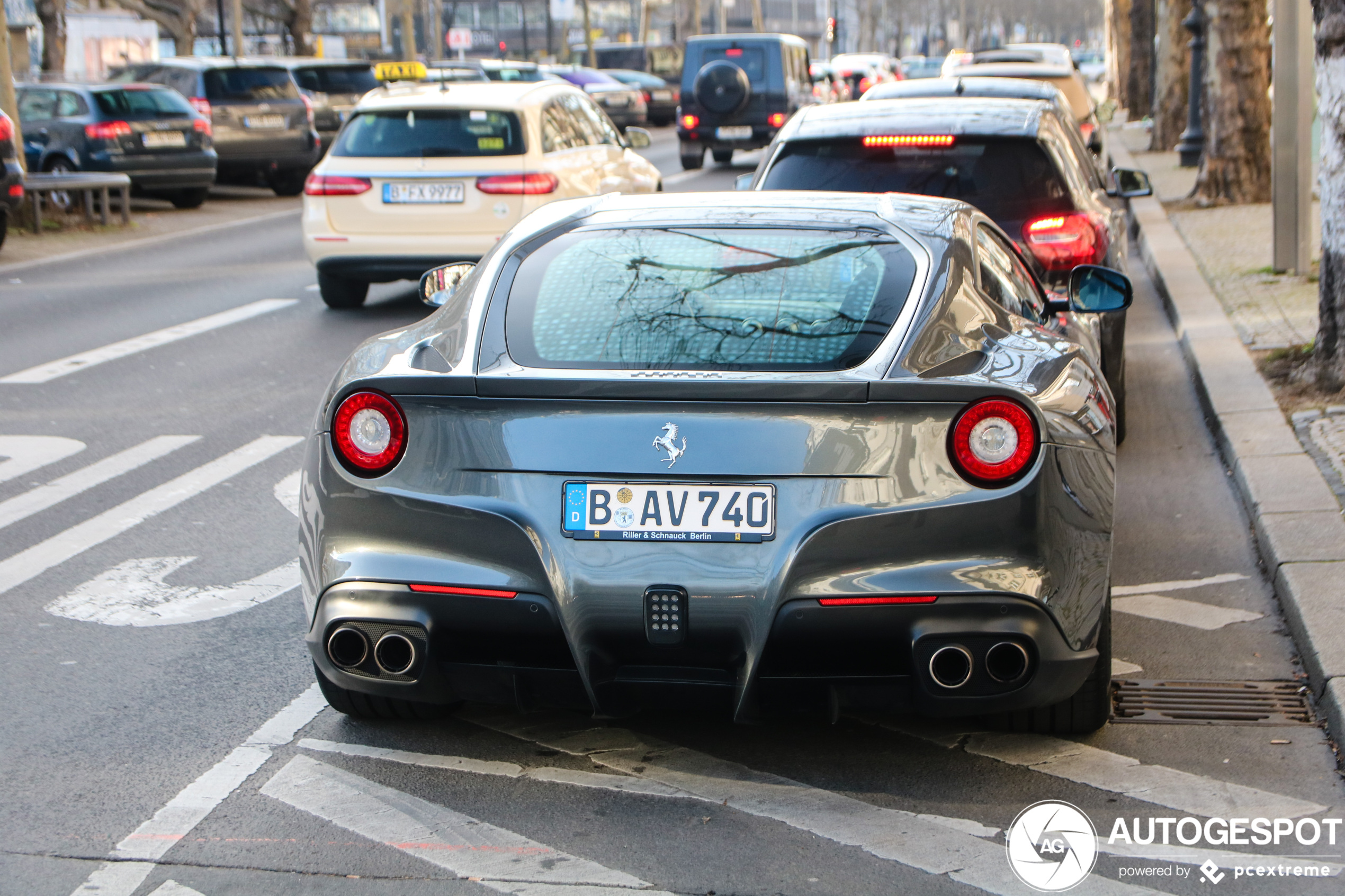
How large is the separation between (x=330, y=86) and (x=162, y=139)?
19.7 feet

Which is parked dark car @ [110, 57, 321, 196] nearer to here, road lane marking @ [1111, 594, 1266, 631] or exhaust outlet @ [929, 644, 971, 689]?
road lane marking @ [1111, 594, 1266, 631]

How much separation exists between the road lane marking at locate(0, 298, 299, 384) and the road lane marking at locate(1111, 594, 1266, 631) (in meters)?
7.02

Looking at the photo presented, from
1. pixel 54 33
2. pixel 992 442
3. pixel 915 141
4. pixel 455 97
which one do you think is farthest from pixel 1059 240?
pixel 54 33

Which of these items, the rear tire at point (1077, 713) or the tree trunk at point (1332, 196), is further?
the tree trunk at point (1332, 196)

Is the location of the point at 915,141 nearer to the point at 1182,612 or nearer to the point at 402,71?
the point at 1182,612

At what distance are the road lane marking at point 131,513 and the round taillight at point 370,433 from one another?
2.49 m

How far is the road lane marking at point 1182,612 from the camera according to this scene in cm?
535

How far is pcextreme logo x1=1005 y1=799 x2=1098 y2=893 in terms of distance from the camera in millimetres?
3531

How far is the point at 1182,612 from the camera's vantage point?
5.46 meters

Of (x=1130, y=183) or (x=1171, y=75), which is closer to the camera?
(x=1130, y=183)

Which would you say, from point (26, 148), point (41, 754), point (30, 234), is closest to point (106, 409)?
point (41, 754)

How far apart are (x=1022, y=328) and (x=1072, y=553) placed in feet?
2.70

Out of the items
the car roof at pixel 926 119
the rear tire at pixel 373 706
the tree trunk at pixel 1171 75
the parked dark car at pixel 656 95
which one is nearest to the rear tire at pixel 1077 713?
the rear tire at pixel 373 706

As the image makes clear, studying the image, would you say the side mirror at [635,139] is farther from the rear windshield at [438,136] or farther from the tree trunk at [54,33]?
the tree trunk at [54,33]
